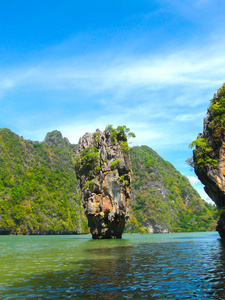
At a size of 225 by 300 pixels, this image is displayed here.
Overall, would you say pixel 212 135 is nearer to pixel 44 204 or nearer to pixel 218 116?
pixel 218 116

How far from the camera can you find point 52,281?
41.1ft

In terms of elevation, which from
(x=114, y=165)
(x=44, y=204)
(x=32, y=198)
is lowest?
(x=44, y=204)

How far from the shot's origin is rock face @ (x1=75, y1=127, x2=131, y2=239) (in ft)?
177

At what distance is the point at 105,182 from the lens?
54750mm

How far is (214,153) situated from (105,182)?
2271 cm

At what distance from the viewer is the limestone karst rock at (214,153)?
37.6 metres

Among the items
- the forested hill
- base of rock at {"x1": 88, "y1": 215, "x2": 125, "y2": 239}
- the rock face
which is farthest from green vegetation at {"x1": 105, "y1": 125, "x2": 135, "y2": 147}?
the forested hill

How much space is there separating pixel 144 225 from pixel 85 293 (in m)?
173

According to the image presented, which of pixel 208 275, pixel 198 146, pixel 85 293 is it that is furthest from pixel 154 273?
pixel 198 146

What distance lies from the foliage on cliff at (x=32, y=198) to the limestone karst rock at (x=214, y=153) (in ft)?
283

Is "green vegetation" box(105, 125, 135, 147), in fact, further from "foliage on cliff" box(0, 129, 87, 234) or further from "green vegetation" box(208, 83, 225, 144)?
"foliage on cliff" box(0, 129, 87, 234)

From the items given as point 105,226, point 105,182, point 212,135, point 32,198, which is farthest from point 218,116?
point 32,198

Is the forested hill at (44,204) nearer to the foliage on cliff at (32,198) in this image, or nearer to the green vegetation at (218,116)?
the foliage on cliff at (32,198)

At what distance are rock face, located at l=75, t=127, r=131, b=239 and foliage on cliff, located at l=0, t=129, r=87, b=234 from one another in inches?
2461
